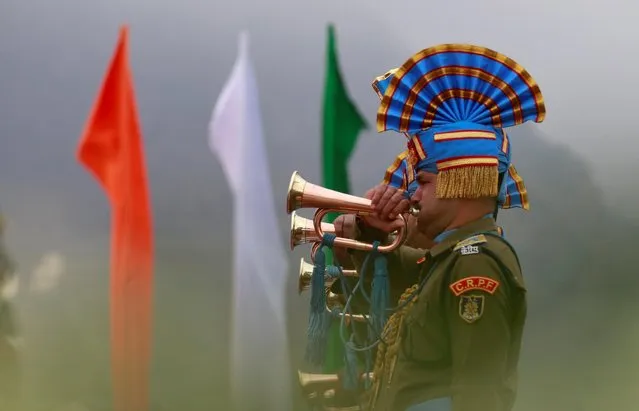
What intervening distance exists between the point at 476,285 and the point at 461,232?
11 centimetres

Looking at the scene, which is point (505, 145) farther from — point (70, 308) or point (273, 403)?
point (70, 308)

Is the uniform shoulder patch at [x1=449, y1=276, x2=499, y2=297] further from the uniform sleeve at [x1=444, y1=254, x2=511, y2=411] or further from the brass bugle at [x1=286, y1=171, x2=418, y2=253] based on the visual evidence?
the brass bugle at [x1=286, y1=171, x2=418, y2=253]

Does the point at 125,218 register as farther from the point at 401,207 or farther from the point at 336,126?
the point at 401,207

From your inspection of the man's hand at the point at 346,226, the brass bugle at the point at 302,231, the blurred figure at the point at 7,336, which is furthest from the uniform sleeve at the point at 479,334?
the blurred figure at the point at 7,336

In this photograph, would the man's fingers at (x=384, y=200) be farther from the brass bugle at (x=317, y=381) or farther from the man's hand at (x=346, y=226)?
the brass bugle at (x=317, y=381)

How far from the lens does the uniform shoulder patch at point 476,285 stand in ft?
3.08

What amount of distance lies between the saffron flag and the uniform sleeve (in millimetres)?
919

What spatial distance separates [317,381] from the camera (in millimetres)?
1390

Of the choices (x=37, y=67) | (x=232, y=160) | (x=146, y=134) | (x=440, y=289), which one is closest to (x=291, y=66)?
(x=232, y=160)

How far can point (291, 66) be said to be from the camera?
1617 millimetres

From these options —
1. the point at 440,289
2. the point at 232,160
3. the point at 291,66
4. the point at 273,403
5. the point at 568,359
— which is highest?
the point at 291,66

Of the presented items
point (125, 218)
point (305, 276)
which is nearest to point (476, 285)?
point (305, 276)

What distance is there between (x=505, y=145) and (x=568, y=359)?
66 centimetres

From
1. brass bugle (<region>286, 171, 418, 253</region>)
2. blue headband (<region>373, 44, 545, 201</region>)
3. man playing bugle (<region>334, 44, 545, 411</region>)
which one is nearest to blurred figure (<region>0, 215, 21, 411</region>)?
brass bugle (<region>286, 171, 418, 253</region>)
